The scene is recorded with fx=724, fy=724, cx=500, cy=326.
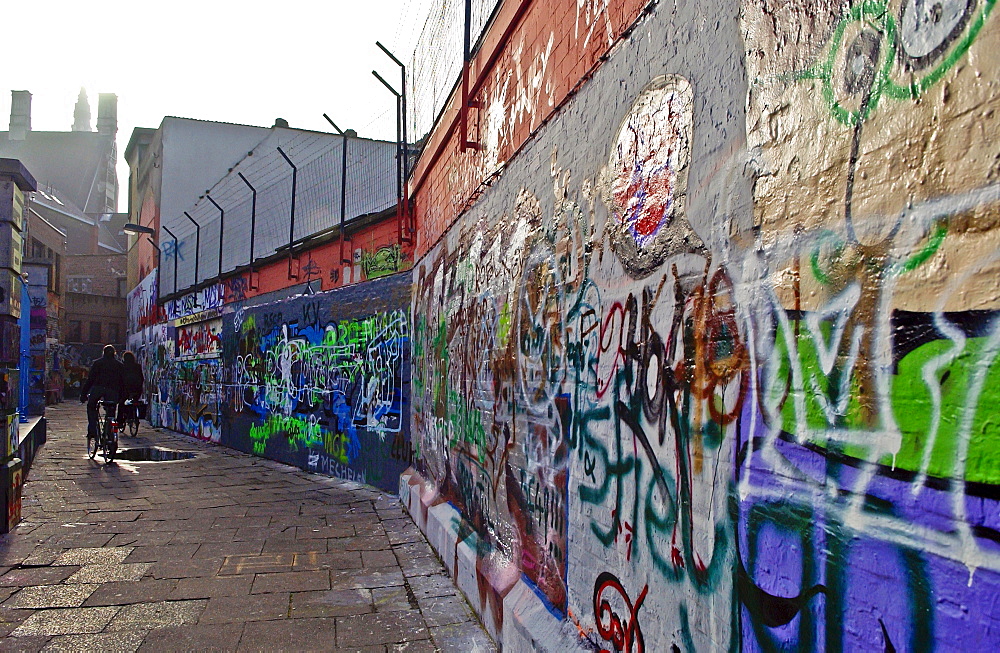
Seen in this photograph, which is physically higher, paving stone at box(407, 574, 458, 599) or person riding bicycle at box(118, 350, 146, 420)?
person riding bicycle at box(118, 350, 146, 420)

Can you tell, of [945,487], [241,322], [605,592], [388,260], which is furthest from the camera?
[241,322]

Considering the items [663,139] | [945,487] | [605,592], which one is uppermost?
[663,139]

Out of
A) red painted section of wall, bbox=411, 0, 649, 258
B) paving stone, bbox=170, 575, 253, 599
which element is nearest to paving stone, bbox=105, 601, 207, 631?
paving stone, bbox=170, 575, 253, 599

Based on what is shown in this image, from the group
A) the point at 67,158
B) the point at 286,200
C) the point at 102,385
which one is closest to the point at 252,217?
the point at 286,200

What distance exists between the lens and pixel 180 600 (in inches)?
170

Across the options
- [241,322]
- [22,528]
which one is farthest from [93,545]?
[241,322]

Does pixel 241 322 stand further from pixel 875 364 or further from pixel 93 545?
pixel 875 364

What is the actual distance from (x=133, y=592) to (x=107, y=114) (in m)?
71.0

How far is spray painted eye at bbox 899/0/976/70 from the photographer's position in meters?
1.19

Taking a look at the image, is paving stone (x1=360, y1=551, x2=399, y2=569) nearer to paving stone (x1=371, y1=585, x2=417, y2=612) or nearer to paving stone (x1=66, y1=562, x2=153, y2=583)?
paving stone (x1=371, y1=585, x2=417, y2=612)

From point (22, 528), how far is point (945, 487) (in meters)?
6.90

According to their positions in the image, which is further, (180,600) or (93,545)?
(93,545)

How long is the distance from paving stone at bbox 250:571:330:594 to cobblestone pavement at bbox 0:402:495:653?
13 mm

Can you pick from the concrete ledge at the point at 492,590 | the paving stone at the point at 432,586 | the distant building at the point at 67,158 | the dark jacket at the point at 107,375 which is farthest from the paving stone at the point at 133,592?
the distant building at the point at 67,158
